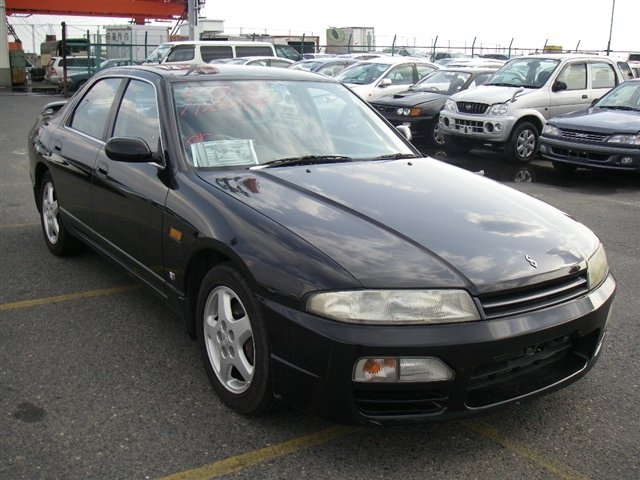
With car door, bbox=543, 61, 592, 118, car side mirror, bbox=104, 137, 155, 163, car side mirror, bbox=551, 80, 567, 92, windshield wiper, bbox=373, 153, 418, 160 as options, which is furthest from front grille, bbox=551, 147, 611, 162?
car side mirror, bbox=104, 137, 155, 163

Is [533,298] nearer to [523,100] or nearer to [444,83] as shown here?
[523,100]

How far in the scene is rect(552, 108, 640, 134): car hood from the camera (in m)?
9.27

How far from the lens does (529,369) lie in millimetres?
2883

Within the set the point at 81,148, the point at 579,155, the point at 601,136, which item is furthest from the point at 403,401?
the point at 579,155

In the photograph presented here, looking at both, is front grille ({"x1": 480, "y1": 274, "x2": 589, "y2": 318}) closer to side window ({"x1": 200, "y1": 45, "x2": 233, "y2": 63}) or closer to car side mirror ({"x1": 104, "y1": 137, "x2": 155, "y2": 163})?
car side mirror ({"x1": 104, "y1": 137, "x2": 155, "y2": 163})

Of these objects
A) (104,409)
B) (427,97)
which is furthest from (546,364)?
Result: (427,97)

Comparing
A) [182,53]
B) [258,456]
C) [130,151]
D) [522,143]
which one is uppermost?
[182,53]

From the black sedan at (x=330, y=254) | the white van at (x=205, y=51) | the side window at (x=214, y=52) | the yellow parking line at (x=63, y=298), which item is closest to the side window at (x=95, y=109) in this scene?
the black sedan at (x=330, y=254)

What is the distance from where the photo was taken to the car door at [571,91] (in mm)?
11695

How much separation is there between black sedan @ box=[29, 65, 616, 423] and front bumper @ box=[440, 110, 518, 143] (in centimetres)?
708

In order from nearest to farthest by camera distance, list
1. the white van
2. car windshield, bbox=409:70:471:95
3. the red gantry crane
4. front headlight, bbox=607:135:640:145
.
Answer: front headlight, bbox=607:135:640:145 → car windshield, bbox=409:70:471:95 → the white van → the red gantry crane

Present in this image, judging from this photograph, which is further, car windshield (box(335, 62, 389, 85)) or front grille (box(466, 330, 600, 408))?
car windshield (box(335, 62, 389, 85))

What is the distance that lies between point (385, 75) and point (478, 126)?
4.57 m

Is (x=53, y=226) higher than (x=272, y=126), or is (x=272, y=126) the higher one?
(x=272, y=126)
